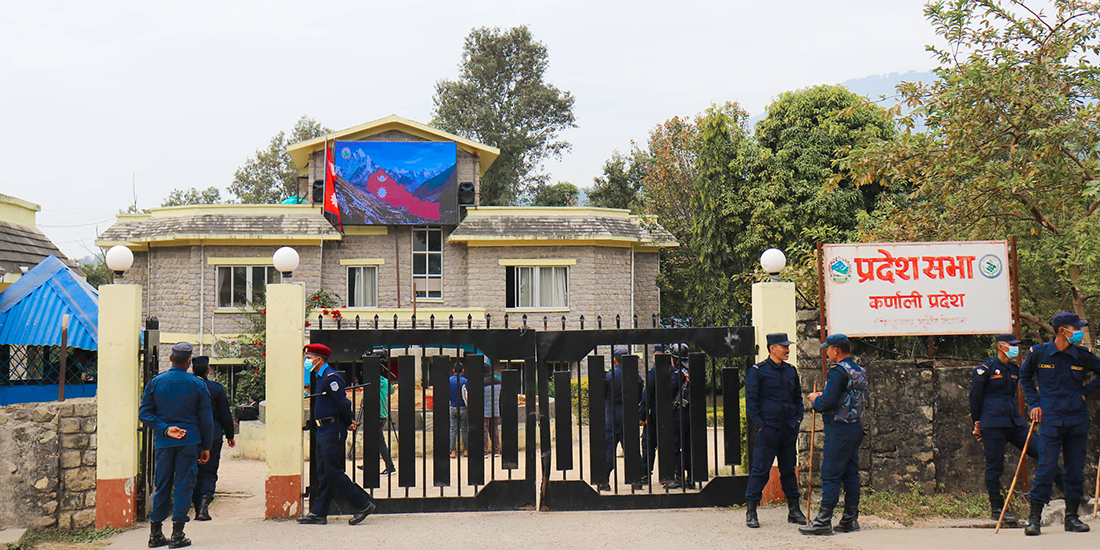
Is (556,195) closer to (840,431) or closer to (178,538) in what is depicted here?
(840,431)

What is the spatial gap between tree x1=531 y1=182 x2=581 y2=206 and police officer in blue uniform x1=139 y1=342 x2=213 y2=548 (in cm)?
3274

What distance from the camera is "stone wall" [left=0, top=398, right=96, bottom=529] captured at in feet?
25.4

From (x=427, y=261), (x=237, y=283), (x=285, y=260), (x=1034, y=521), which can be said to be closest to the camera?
(x=1034, y=521)

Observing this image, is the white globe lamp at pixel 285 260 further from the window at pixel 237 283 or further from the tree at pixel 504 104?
the tree at pixel 504 104

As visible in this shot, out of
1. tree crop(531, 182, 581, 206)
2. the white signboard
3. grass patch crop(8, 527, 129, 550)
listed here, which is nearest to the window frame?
tree crop(531, 182, 581, 206)

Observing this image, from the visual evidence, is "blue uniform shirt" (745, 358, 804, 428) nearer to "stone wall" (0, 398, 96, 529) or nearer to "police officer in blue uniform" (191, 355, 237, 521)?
"police officer in blue uniform" (191, 355, 237, 521)

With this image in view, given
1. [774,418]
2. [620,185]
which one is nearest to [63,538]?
[774,418]

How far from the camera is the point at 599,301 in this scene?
24875 millimetres

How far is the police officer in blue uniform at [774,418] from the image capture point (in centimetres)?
752

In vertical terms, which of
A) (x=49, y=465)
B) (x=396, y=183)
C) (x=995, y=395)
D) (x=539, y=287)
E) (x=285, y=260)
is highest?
(x=396, y=183)

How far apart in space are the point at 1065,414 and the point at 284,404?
23.5 ft

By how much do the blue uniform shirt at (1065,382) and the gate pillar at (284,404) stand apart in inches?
269

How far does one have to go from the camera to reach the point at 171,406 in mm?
7340

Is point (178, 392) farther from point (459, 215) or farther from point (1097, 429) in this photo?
point (459, 215)
